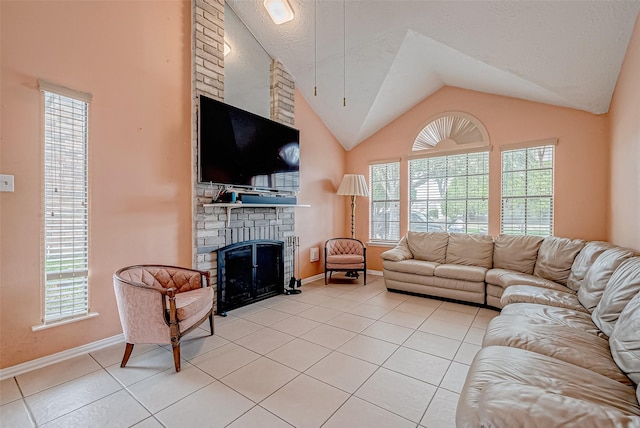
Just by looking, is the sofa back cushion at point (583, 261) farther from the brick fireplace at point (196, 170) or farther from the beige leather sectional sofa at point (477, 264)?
the brick fireplace at point (196, 170)

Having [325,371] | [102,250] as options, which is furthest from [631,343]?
[102,250]

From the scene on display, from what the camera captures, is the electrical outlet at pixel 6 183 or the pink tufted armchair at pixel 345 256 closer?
the electrical outlet at pixel 6 183

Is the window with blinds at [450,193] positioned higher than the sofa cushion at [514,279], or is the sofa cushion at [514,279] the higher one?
the window with blinds at [450,193]

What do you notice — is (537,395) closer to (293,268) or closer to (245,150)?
(245,150)

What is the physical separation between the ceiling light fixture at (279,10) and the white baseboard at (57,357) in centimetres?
398

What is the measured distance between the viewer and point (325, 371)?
2.21 meters

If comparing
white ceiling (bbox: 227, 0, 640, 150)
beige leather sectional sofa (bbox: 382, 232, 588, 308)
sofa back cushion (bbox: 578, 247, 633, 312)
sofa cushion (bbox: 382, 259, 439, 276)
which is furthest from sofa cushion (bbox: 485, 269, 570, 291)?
white ceiling (bbox: 227, 0, 640, 150)

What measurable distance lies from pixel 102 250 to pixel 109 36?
1.96 m

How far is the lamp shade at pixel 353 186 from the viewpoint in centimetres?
512

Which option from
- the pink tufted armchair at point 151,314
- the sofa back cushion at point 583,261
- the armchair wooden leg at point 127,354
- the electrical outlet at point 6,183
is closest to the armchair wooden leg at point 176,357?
the pink tufted armchair at point 151,314

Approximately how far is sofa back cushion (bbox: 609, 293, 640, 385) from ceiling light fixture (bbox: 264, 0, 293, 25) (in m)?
4.18

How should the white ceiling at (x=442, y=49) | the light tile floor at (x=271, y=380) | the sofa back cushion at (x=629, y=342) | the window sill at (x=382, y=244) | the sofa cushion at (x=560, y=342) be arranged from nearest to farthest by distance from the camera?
the sofa back cushion at (x=629, y=342), the sofa cushion at (x=560, y=342), the light tile floor at (x=271, y=380), the white ceiling at (x=442, y=49), the window sill at (x=382, y=244)

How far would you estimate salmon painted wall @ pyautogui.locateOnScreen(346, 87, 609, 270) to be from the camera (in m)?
3.60

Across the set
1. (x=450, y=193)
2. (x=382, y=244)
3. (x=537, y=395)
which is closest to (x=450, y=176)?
(x=450, y=193)
